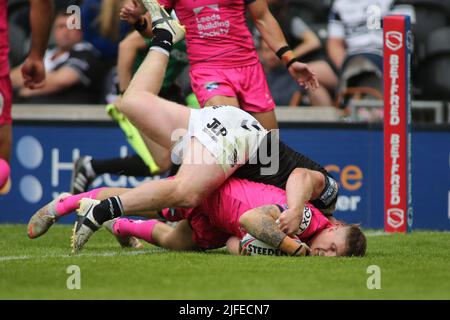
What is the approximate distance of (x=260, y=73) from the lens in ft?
31.4

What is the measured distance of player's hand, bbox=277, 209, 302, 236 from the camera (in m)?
7.41

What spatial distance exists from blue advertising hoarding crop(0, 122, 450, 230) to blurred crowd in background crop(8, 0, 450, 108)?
4.37 feet

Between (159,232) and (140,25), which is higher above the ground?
(140,25)

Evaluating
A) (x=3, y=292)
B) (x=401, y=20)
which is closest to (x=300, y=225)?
(x=3, y=292)

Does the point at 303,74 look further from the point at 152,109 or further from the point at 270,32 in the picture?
the point at 152,109

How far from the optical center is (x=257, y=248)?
7.63 meters

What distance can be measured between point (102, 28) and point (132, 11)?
14.3ft

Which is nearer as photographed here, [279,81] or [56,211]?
[56,211]

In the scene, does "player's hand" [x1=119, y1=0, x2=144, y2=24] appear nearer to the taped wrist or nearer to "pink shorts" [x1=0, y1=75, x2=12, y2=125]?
the taped wrist

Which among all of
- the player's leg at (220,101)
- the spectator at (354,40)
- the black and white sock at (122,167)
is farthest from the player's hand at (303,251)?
the spectator at (354,40)

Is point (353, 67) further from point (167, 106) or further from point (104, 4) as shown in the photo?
point (167, 106)

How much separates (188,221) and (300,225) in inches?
36.4

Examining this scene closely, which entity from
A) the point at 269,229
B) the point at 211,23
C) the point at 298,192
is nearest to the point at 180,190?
the point at 269,229

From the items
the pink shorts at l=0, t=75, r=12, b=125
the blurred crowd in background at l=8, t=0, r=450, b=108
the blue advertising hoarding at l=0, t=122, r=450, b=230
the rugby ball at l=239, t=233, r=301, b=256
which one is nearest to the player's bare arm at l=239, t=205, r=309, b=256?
the rugby ball at l=239, t=233, r=301, b=256
